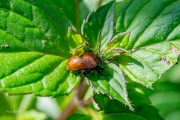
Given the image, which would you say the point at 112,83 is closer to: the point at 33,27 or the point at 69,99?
the point at 33,27

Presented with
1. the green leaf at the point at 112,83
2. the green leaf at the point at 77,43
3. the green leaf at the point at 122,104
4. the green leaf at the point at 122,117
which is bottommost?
the green leaf at the point at 122,117

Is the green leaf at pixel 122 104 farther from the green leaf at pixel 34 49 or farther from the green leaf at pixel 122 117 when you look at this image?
the green leaf at pixel 34 49

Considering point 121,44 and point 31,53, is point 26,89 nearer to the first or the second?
point 31,53

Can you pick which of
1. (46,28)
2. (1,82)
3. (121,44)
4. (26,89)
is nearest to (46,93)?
(26,89)

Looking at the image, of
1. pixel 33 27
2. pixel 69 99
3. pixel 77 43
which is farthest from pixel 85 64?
pixel 69 99

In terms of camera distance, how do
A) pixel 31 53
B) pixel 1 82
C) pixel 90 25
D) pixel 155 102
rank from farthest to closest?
pixel 155 102 < pixel 90 25 < pixel 31 53 < pixel 1 82

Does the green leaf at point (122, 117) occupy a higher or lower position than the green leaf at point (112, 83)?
lower

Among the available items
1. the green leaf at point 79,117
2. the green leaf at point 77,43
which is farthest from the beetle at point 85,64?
the green leaf at point 79,117
